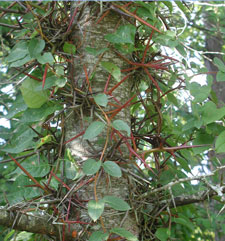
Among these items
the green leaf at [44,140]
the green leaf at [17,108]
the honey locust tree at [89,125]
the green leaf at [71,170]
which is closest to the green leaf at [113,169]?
the honey locust tree at [89,125]

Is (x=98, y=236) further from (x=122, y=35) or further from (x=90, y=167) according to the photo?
(x=122, y=35)

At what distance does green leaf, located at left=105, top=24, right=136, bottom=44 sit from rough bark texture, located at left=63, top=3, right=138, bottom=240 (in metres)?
0.04

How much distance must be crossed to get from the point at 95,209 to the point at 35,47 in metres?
0.44

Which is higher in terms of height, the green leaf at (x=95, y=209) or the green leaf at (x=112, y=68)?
the green leaf at (x=112, y=68)

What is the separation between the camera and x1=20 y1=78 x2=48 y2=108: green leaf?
93cm

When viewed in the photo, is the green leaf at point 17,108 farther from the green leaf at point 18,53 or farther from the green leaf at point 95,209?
the green leaf at point 95,209

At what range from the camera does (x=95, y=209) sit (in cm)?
75

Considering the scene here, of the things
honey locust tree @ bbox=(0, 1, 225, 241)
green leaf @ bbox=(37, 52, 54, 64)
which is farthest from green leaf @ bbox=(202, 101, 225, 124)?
green leaf @ bbox=(37, 52, 54, 64)

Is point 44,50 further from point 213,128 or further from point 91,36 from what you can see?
point 213,128

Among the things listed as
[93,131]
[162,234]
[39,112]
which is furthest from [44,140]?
[162,234]

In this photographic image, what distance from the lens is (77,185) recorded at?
0.89 metres

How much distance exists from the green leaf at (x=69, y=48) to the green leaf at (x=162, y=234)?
53cm

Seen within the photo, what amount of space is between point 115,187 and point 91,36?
425 millimetres

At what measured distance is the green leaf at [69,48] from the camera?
3.13 feet
